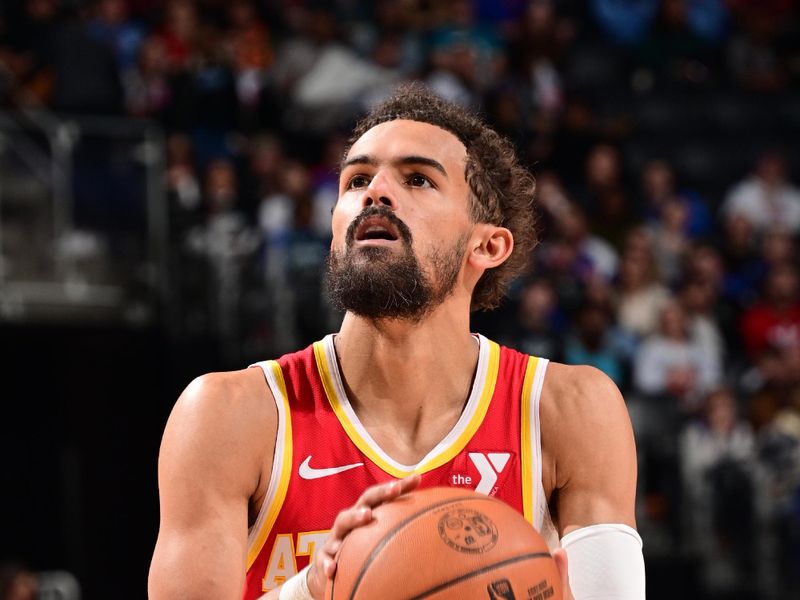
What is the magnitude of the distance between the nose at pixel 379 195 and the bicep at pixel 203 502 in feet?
2.28

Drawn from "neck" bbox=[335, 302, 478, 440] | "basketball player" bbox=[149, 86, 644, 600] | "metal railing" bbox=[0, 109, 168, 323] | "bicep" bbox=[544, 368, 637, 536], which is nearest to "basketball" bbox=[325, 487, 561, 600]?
"basketball player" bbox=[149, 86, 644, 600]

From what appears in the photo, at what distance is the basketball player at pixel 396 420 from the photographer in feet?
11.7

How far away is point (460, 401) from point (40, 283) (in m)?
5.70

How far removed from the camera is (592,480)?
378 cm

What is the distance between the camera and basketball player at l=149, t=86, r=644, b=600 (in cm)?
356

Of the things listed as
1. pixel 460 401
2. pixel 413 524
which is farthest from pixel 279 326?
pixel 413 524

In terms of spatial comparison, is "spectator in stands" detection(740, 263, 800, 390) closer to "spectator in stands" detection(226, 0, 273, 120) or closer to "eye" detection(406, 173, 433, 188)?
"spectator in stands" detection(226, 0, 273, 120)

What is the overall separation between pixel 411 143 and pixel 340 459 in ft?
3.08

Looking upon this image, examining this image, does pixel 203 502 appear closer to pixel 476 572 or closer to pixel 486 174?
pixel 476 572

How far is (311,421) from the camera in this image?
379 cm

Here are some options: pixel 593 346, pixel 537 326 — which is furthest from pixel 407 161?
pixel 593 346

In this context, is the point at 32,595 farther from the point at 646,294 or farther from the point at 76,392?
the point at 646,294

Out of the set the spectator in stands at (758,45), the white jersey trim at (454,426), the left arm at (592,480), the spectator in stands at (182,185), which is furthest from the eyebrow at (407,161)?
the spectator in stands at (758,45)

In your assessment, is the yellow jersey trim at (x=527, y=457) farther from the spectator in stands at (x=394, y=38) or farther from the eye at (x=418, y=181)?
the spectator in stands at (x=394, y=38)
